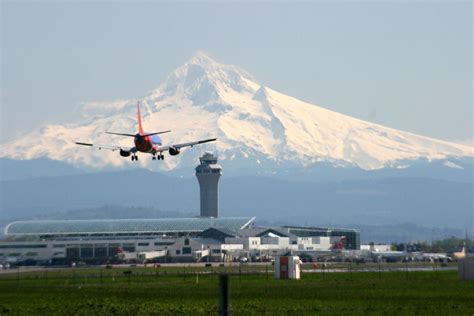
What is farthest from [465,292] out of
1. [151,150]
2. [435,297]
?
[151,150]

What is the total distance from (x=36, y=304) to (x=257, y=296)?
15.4 metres

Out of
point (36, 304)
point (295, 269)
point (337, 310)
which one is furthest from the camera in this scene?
point (295, 269)

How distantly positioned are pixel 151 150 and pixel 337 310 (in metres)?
61.1

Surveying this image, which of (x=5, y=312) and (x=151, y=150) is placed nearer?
(x=5, y=312)

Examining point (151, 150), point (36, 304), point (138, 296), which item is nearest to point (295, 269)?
point (151, 150)

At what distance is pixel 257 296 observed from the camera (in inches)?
3610

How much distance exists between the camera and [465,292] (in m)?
93.1

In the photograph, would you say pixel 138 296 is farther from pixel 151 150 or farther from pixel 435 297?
pixel 151 150

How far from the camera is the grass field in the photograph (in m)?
74.9

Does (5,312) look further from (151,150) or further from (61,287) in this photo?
(151,150)

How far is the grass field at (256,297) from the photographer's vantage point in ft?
246

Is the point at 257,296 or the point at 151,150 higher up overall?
the point at 151,150

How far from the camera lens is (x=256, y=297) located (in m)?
90.3

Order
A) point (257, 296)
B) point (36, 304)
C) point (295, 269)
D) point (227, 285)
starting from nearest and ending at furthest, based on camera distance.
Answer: point (227, 285)
point (36, 304)
point (257, 296)
point (295, 269)
